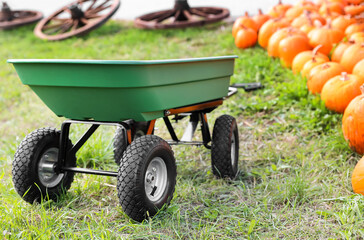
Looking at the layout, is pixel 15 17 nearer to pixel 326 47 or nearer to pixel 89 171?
pixel 326 47

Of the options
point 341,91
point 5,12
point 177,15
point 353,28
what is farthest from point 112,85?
point 5,12

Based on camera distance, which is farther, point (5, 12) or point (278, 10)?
point (5, 12)

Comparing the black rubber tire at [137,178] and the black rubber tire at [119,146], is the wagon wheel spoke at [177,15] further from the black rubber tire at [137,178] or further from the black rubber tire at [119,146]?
the black rubber tire at [137,178]

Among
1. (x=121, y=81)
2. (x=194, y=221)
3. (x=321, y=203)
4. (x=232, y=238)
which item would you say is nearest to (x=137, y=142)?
(x=121, y=81)

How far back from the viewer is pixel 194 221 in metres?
2.25

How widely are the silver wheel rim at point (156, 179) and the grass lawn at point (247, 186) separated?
12 cm

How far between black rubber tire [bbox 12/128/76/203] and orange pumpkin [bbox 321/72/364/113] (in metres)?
2.27

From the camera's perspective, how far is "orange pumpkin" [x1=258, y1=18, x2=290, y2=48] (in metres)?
5.11

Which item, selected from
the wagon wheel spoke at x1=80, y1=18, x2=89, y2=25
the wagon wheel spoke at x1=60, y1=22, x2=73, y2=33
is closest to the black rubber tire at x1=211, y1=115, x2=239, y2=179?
the wagon wheel spoke at x1=80, y1=18, x2=89, y2=25

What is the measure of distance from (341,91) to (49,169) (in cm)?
234

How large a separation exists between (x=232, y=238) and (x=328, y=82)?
6.34ft

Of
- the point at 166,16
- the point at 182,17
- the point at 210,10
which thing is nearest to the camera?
the point at 182,17

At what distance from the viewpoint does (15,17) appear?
28.7ft

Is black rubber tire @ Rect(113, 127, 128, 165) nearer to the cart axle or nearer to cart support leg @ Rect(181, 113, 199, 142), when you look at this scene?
cart support leg @ Rect(181, 113, 199, 142)
